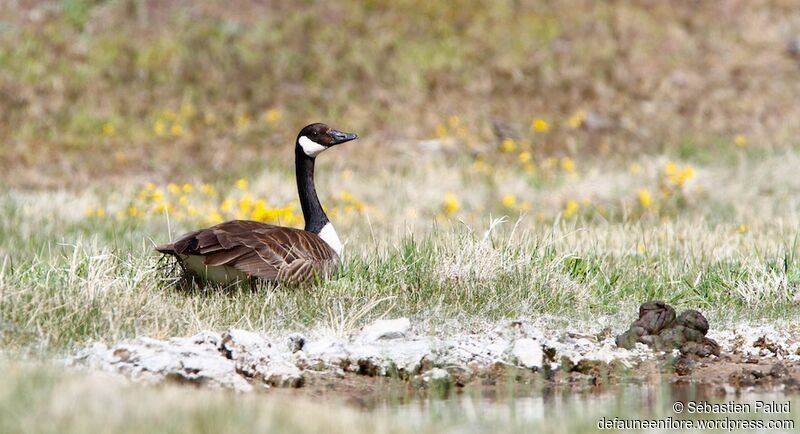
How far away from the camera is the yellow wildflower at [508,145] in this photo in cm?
1788

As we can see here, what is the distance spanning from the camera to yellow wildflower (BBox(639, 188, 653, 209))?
1365cm

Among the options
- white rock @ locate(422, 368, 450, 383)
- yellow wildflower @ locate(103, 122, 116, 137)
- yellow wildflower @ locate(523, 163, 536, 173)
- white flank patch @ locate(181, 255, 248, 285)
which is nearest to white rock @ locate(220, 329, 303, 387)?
white rock @ locate(422, 368, 450, 383)

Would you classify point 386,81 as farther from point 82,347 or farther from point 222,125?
point 82,347

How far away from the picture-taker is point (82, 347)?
655 centimetres

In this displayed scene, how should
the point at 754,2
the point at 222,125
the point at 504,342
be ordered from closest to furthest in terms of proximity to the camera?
the point at 504,342 < the point at 222,125 < the point at 754,2

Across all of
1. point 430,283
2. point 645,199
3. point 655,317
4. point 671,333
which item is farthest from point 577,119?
point 671,333

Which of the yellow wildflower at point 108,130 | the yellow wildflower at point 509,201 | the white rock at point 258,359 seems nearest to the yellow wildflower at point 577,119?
the yellow wildflower at point 509,201

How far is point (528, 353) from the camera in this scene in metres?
6.89

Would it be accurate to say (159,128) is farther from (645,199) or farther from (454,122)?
(645,199)

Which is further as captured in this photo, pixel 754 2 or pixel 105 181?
pixel 754 2

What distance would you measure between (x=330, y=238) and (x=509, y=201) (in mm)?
5767

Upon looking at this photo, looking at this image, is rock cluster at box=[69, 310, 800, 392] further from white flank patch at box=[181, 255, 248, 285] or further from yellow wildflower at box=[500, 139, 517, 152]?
yellow wildflower at box=[500, 139, 517, 152]

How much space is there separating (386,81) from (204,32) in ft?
12.0

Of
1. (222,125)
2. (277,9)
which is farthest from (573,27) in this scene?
(222,125)
